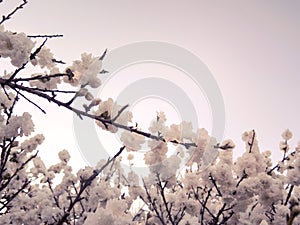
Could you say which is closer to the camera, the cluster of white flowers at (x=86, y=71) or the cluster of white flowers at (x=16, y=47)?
the cluster of white flowers at (x=16, y=47)

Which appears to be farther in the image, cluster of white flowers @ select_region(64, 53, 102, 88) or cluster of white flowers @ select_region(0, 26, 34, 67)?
cluster of white flowers @ select_region(64, 53, 102, 88)

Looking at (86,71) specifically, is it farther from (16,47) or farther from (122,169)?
(122,169)

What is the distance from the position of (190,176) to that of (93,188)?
173 centimetres

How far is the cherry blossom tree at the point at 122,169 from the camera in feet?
8.07

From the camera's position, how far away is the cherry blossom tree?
8.07 feet

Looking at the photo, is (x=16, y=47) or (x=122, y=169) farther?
(x=122, y=169)

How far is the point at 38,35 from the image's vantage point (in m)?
2.74

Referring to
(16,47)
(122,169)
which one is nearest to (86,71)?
(16,47)

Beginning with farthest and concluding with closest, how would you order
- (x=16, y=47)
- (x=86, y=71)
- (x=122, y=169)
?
A: (x=122, y=169), (x=86, y=71), (x=16, y=47)

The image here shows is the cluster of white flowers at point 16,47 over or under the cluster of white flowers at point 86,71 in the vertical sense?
under

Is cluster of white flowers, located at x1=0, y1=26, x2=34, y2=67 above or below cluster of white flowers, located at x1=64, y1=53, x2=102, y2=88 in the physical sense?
below

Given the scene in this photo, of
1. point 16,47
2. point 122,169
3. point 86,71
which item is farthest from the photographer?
point 122,169

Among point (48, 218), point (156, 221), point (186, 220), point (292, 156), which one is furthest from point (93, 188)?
point (292, 156)

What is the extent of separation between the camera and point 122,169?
7.92 meters
